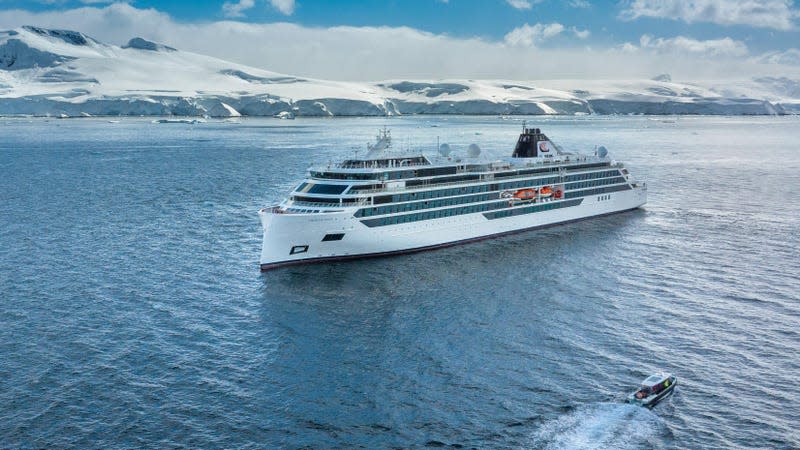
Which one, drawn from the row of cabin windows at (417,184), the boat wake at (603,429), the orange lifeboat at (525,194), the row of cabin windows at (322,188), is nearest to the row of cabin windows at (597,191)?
the row of cabin windows at (417,184)

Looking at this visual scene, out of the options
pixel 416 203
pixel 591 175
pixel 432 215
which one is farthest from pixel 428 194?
pixel 591 175

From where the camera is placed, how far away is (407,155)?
185ft

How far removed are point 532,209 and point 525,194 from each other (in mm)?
1600

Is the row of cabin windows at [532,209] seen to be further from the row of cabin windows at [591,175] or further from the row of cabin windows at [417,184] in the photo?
the row of cabin windows at [591,175]

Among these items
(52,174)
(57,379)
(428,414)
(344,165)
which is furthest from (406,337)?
(52,174)

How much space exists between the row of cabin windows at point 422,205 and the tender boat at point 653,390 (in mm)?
26128

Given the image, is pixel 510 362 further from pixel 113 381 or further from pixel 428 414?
pixel 113 381

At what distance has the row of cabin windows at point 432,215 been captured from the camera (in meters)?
51.1

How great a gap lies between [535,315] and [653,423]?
41.3 ft

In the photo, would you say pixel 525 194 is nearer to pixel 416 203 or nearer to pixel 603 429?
pixel 416 203

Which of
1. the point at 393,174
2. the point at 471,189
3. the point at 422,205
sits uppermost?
the point at 393,174

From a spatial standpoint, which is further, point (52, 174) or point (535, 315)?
point (52, 174)

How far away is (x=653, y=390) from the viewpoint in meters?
28.2

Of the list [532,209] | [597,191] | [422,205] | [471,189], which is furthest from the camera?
[597,191]
